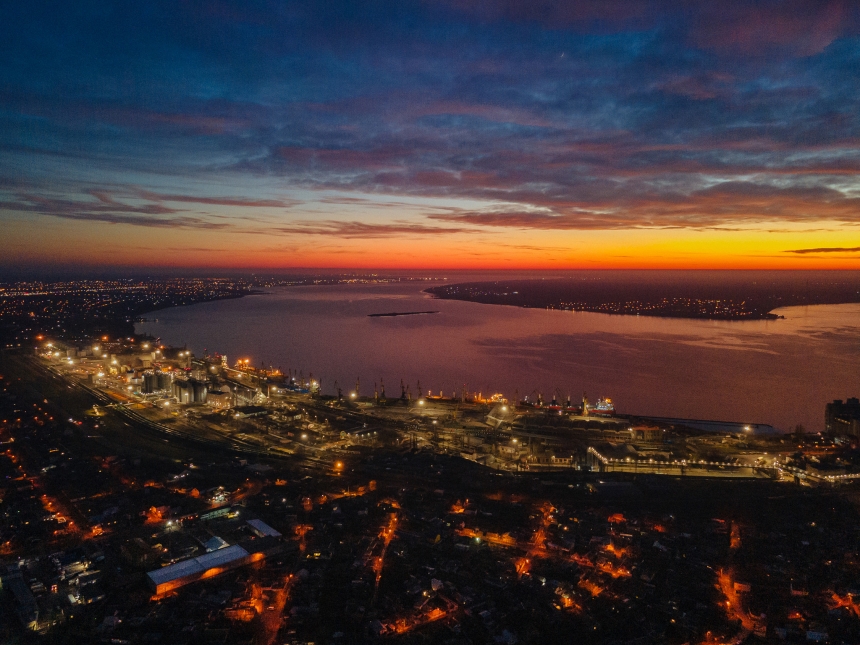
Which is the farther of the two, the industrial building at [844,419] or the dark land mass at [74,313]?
the dark land mass at [74,313]

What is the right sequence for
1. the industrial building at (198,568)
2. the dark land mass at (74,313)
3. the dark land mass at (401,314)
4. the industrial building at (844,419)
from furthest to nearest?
the dark land mass at (401,314) → the dark land mass at (74,313) → the industrial building at (844,419) → the industrial building at (198,568)

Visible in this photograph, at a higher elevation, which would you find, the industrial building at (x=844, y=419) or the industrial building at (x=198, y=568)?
the industrial building at (x=844, y=419)

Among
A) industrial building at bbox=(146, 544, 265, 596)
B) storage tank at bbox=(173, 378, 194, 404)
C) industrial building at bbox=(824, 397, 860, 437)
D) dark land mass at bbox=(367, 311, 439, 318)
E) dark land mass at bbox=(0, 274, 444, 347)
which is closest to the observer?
industrial building at bbox=(146, 544, 265, 596)

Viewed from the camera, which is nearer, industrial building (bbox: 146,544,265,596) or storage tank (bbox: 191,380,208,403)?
industrial building (bbox: 146,544,265,596)

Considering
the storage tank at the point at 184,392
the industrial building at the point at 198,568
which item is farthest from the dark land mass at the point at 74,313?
the industrial building at the point at 198,568

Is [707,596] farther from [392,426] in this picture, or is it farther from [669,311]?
[669,311]

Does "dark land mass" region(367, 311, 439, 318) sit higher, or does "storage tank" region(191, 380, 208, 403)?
"dark land mass" region(367, 311, 439, 318)

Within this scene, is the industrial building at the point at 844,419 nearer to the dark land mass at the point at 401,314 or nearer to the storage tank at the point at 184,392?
the storage tank at the point at 184,392

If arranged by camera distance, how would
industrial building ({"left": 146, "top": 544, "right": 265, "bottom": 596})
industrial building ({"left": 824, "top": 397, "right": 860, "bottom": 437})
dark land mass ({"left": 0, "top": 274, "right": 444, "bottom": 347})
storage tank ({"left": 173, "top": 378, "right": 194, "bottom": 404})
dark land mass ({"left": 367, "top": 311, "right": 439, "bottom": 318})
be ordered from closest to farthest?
industrial building ({"left": 146, "top": 544, "right": 265, "bottom": 596}) < industrial building ({"left": 824, "top": 397, "right": 860, "bottom": 437}) < storage tank ({"left": 173, "top": 378, "right": 194, "bottom": 404}) < dark land mass ({"left": 0, "top": 274, "right": 444, "bottom": 347}) < dark land mass ({"left": 367, "top": 311, "right": 439, "bottom": 318})

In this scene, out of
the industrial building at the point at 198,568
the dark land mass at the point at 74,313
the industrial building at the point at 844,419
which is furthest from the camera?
the dark land mass at the point at 74,313

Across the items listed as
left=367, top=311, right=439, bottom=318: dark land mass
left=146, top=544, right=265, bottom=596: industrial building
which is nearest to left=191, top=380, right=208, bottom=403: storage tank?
left=146, top=544, right=265, bottom=596: industrial building

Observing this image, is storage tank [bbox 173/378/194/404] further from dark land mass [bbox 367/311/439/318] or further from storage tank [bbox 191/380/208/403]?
dark land mass [bbox 367/311/439/318]
